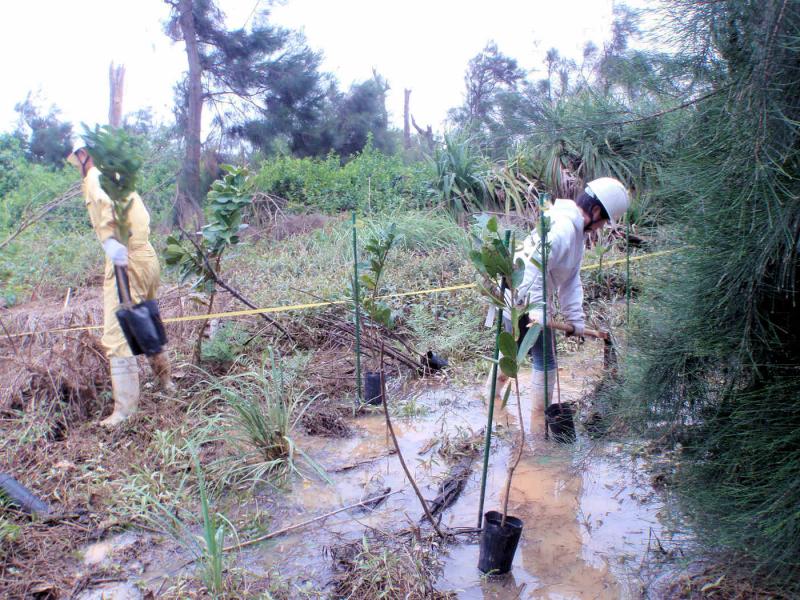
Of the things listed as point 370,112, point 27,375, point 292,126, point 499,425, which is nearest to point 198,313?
point 27,375

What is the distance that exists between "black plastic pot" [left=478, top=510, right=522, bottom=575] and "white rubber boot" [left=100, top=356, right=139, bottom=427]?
109 inches

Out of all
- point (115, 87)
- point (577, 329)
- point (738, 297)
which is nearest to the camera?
point (738, 297)

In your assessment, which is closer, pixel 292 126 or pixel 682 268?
pixel 682 268

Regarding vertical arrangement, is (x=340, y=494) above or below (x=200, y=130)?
below

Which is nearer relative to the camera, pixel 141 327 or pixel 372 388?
pixel 141 327

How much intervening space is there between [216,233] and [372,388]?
1.66m

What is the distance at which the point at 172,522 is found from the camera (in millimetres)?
3188

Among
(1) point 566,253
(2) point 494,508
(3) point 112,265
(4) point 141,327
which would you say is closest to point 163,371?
(3) point 112,265

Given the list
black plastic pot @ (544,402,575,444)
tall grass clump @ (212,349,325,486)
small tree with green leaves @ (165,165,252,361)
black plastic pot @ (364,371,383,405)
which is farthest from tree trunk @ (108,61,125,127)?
black plastic pot @ (544,402,575,444)

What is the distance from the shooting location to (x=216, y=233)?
478 cm

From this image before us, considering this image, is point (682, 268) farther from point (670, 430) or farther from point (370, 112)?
point (370, 112)

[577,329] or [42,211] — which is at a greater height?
[42,211]

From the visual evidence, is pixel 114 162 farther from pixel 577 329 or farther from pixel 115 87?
pixel 115 87

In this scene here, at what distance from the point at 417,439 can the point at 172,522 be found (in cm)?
169
